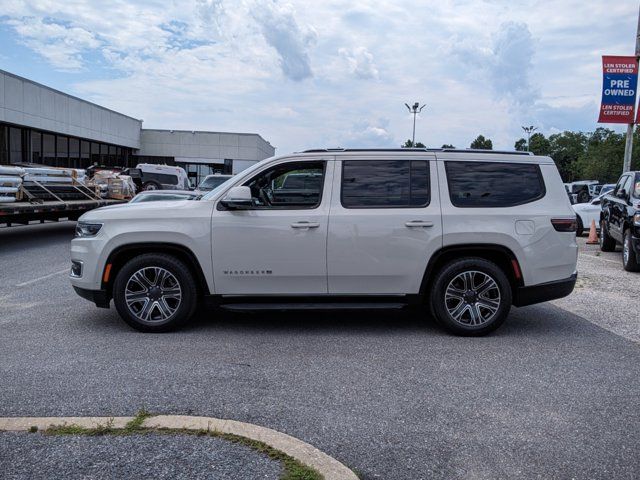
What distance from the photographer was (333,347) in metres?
5.72

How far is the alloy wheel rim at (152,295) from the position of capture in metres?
6.08

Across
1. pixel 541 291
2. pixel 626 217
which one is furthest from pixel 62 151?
pixel 541 291

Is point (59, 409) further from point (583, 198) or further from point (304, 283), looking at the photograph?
point (583, 198)

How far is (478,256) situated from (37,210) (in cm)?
1038

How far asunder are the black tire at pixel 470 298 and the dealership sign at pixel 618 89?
58.3ft

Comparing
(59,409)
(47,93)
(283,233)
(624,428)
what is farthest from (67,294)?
(47,93)

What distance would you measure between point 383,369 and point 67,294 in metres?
5.18

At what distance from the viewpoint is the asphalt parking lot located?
355 centimetres

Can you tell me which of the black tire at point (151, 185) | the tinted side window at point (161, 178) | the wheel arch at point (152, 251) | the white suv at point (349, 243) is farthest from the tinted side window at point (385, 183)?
the tinted side window at point (161, 178)

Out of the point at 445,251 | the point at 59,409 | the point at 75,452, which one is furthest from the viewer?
the point at 445,251

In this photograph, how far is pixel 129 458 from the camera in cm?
324

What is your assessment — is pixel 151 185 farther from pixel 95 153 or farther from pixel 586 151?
pixel 586 151

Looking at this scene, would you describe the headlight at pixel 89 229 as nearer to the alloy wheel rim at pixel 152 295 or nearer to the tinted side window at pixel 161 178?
the alloy wheel rim at pixel 152 295

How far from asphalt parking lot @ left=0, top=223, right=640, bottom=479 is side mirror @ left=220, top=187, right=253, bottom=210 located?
134 centimetres
